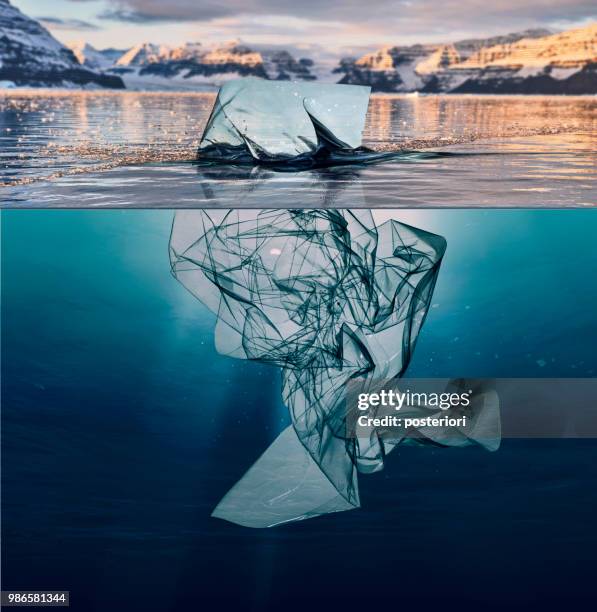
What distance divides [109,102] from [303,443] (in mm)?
3429

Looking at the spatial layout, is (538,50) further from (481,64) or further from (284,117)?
(284,117)

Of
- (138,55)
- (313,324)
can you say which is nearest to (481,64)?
(138,55)

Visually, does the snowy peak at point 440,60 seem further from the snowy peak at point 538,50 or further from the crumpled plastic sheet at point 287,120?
the crumpled plastic sheet at point 287,120

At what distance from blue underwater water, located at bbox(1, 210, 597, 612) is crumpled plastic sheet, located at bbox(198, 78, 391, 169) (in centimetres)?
74

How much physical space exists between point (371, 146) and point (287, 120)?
17.1 inches

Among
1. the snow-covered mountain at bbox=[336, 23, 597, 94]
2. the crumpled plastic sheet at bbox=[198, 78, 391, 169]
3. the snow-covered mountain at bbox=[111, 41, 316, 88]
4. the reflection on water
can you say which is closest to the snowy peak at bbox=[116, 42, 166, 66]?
the snow-covered mountain at bbox=[111, 41, 316, 88]

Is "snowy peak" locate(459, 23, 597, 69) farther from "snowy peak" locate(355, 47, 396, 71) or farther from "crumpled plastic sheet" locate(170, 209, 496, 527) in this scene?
"crumpled plastic sheet" locate(170, 209, 496, 527)

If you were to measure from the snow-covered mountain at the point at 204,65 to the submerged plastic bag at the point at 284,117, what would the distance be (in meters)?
1.96

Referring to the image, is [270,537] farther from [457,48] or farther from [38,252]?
[457,48]

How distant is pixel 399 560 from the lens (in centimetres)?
185

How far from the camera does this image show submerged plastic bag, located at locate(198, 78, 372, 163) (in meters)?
2.37

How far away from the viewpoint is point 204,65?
4328mm

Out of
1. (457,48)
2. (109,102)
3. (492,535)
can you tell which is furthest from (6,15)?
(492,535)

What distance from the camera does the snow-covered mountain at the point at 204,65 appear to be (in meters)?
4.23
